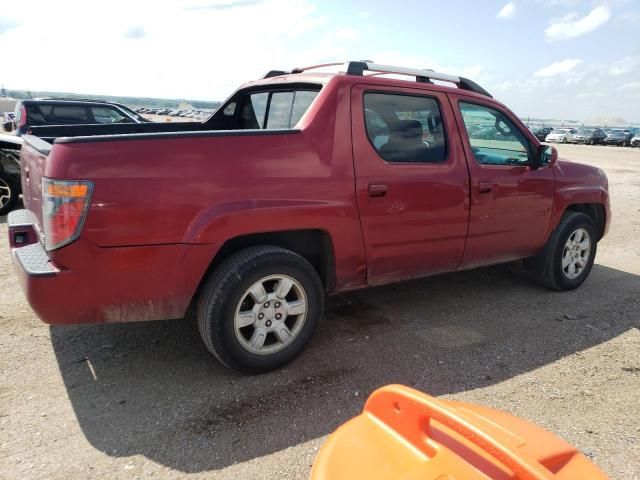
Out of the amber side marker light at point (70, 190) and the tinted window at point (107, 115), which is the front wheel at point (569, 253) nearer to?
the amber side marker light at point (70, 190)

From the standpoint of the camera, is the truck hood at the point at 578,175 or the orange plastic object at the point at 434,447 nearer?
the orange plastic object at the point at 434,447

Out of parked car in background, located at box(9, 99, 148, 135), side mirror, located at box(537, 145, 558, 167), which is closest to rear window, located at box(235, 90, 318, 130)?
side mirror, located at box(537, 145, 558, 167)

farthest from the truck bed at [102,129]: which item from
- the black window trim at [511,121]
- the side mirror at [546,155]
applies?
the side mirror at [546,155]

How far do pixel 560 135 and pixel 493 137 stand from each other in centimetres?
4822

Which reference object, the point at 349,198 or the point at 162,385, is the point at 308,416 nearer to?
the point at 162,385

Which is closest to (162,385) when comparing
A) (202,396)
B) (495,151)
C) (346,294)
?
(202,396)

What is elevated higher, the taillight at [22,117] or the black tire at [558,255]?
the taillight at [22,117]

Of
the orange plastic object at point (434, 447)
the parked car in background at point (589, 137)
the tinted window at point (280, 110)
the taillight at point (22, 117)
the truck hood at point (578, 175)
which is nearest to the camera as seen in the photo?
the orange plastic object at point (434, 447)

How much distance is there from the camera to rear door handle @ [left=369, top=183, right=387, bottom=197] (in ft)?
11.1

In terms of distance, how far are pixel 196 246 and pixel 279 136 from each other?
2.79ft

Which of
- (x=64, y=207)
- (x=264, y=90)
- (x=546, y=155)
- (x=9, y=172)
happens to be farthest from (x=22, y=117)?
(x=546, y=155)

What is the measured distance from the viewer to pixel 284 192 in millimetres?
3037

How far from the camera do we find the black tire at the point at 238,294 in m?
2.92

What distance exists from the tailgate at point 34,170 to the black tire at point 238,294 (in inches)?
45.0
